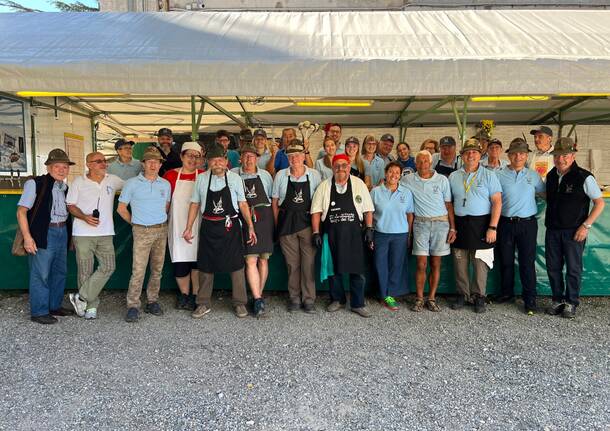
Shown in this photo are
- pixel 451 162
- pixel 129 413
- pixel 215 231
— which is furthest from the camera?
pixel 451 162

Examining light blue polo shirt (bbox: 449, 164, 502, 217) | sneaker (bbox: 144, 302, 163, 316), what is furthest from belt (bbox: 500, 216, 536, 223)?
sneaker (bbox: 144, 302, 163, 316)

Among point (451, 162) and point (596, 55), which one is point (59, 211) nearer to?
point (451, 162)

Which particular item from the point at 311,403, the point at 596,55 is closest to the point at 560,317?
the point at 596,55

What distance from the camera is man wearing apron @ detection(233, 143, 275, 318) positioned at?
4.23 meters

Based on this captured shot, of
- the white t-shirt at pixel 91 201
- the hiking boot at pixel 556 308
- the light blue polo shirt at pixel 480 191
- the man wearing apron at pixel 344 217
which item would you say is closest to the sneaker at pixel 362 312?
the man wearing apron at pixel 344 217

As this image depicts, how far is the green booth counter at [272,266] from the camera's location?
15.6 feet

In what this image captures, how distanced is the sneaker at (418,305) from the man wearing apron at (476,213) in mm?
548

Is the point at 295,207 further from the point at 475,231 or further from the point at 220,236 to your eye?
the point at 475,231

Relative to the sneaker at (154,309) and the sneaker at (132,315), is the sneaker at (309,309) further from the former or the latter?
the sneaker at (132,315)

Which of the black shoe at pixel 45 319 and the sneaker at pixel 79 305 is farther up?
the sneaker at pixel 79 305

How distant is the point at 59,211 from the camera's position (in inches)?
162

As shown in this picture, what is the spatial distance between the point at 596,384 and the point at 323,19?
497cm

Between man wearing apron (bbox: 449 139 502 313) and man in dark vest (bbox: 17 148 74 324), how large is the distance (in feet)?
12.9

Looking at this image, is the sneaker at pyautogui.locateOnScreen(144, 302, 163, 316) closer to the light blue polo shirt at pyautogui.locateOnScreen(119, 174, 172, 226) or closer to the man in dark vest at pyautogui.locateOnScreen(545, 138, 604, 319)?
the light blue polo shirt at pyautogui.locateOnScreen(119, 174, 172, 226)
